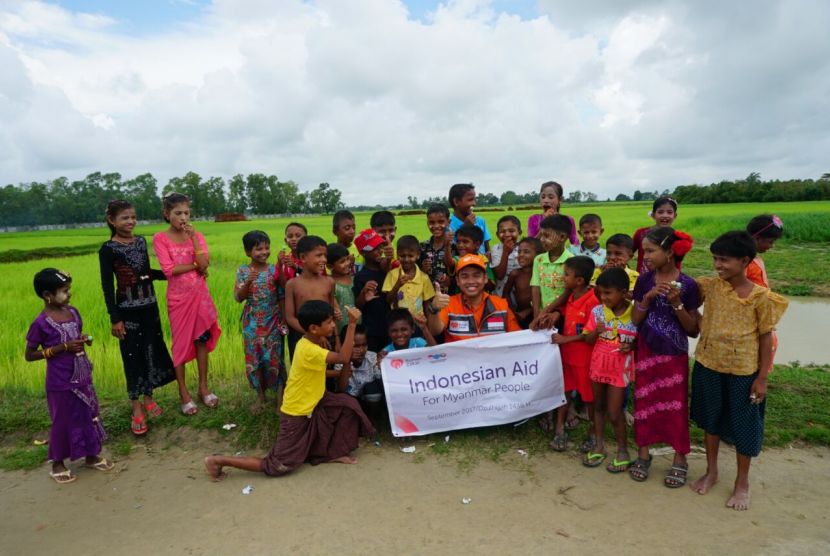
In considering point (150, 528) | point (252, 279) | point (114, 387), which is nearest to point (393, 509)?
point (150, 528)

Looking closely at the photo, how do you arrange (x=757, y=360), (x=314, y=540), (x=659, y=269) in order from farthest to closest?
(x=659, y=269), (x=757, y=360), (x=314, y=540)

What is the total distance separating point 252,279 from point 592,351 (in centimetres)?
295

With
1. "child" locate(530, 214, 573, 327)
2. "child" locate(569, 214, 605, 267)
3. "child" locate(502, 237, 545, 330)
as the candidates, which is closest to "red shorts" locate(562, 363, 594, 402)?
"child" locate(530, 214, 573, 327)

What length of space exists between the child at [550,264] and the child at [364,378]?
4.94 feet

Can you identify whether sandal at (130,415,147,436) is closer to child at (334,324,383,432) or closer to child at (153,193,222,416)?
child at (153,193,222,416)

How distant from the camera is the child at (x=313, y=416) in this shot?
3412mm

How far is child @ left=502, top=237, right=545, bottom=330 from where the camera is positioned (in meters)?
4.25

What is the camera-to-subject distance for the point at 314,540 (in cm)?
277

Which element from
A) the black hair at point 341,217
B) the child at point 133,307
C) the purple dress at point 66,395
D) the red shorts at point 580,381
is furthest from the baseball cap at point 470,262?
the purple dress at point 66,395

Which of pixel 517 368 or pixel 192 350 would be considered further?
pixel 192 350

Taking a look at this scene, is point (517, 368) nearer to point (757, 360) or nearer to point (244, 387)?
point (757, 360)

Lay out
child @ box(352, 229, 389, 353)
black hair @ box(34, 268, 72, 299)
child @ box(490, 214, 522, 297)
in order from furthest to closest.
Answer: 1. child @ box(490, 214, 522, 297)
2. child @ box(352, 229, 389, 353)
3. black hair @ box(34, 268, 72, 299)

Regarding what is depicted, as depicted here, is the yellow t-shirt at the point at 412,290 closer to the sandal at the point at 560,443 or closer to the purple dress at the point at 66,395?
the sandal at the point at 560,443

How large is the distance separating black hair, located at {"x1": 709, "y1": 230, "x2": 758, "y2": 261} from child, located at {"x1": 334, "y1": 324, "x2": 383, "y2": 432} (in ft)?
8.85
